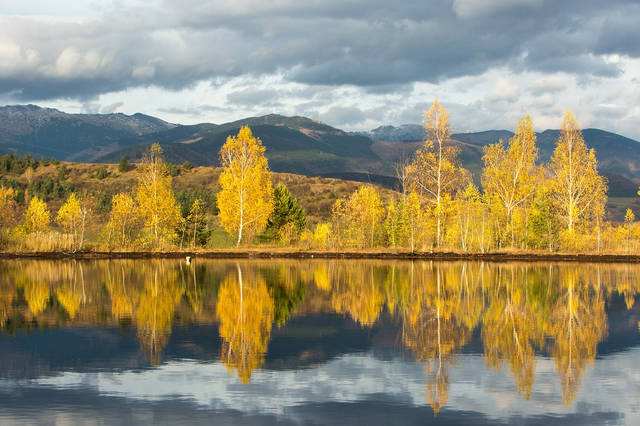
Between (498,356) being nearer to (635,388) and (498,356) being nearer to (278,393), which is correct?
(635,388)

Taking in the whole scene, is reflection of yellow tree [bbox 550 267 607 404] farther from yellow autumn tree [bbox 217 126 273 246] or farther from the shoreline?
yellow autumn tree [bbox 217 126 273 246]

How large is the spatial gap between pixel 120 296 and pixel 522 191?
4253 cm

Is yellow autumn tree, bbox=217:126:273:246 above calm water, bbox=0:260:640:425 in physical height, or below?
above

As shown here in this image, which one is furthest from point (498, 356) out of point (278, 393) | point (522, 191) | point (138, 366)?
point (522, 191)

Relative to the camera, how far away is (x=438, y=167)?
66562mm

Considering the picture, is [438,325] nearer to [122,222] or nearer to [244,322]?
[244,322]

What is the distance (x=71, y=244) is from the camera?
213ft

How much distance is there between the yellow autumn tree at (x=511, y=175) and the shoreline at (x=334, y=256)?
17.3ft

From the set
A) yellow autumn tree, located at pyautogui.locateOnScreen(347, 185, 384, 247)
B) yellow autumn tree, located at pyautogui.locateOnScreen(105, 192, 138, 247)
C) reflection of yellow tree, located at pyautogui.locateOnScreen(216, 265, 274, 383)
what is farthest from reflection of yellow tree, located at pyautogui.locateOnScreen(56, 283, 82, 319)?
yellow autumn tree, located at pyautogui.locateOnScreen(347, 185, 384, 247)

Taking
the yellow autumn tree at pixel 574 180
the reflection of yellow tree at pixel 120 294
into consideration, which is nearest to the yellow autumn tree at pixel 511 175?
the yellow autumn tree at pixel 574 180

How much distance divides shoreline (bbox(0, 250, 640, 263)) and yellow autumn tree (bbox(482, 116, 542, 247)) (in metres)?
5.26

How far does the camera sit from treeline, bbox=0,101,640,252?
65.8 metres

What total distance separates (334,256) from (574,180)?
23.4 m

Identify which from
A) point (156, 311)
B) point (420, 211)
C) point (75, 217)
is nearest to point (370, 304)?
point (156, 311)
